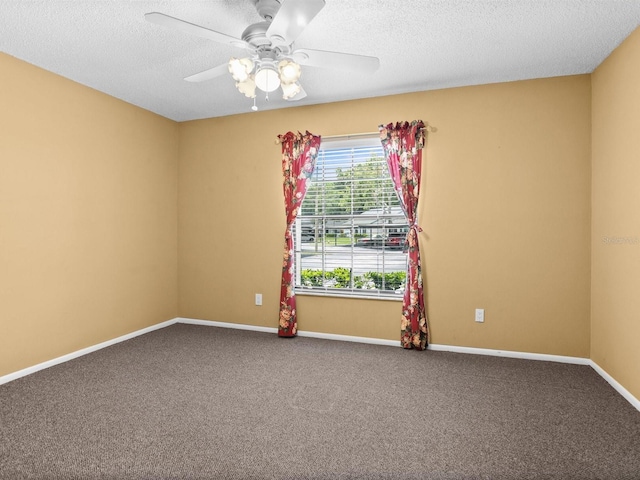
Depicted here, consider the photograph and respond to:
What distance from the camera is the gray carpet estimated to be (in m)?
1.87

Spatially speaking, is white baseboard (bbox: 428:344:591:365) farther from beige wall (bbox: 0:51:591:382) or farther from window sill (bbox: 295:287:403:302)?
window sill (bbox: 295:287:403:302)

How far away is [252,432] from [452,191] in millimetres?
2739

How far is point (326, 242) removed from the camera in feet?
13.7

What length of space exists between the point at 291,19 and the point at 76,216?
9.38 feet

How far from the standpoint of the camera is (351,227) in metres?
4.06

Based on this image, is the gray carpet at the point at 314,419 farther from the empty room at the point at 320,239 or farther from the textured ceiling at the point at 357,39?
the textured ceiling at the point at 357,39

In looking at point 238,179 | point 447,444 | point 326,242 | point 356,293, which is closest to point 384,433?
point 447,444

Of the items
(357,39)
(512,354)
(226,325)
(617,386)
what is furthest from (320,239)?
(617,386)

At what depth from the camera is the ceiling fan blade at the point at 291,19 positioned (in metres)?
1.66

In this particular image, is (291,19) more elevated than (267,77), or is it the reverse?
(291,19)

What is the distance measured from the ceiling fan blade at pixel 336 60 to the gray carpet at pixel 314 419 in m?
2.20

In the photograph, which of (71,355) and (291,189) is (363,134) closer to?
(291,189)

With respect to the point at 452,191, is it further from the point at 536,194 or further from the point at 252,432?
the point at 252,432

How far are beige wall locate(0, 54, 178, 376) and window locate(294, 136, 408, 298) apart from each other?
178 cm
